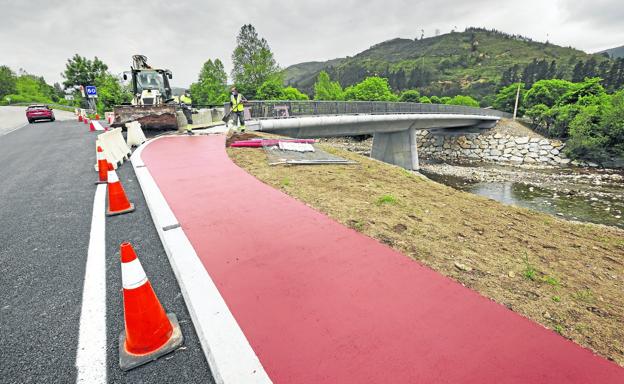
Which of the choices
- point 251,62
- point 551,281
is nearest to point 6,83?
point 251,62

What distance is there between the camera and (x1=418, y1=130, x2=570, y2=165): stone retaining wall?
1174 inches

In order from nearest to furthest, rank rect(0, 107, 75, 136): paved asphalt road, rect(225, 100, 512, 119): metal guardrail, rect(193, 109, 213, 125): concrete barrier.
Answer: rect(225, 100, 512, 119): metal guardrail
rect(193, 109, 213, 125): concrete barrier
rect(0, 107, 75, 136): paved asphalt road

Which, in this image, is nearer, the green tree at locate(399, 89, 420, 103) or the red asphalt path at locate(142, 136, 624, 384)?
the red asphalt path at locate(142, 136, 624, 384)

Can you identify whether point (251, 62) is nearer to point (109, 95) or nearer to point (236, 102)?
point (109, 95)

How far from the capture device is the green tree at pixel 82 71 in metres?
52.0

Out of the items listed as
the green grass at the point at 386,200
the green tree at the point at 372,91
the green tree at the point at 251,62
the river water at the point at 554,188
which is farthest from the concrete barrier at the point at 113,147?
the green tree at the point at 372,91

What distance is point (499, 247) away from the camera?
379 centimetres

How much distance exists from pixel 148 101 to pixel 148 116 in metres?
1.90

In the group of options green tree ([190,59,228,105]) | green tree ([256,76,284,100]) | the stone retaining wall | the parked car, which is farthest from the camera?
green tree ([190,59,228,105])

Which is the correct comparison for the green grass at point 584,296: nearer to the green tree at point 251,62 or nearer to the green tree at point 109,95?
the green tree at point 251,62

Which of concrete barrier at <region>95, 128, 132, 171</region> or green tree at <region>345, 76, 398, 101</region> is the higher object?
green tree at <region>345, 76, 398, 101</region>

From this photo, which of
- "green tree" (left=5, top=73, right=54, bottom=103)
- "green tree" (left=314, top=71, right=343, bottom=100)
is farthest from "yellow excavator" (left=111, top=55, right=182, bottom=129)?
"green tree" (left=5, top=73, right=54, bottom=103)

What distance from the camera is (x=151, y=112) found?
12.7m

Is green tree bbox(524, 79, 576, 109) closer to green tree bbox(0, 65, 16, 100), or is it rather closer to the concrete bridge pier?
the concrete bridge pier
